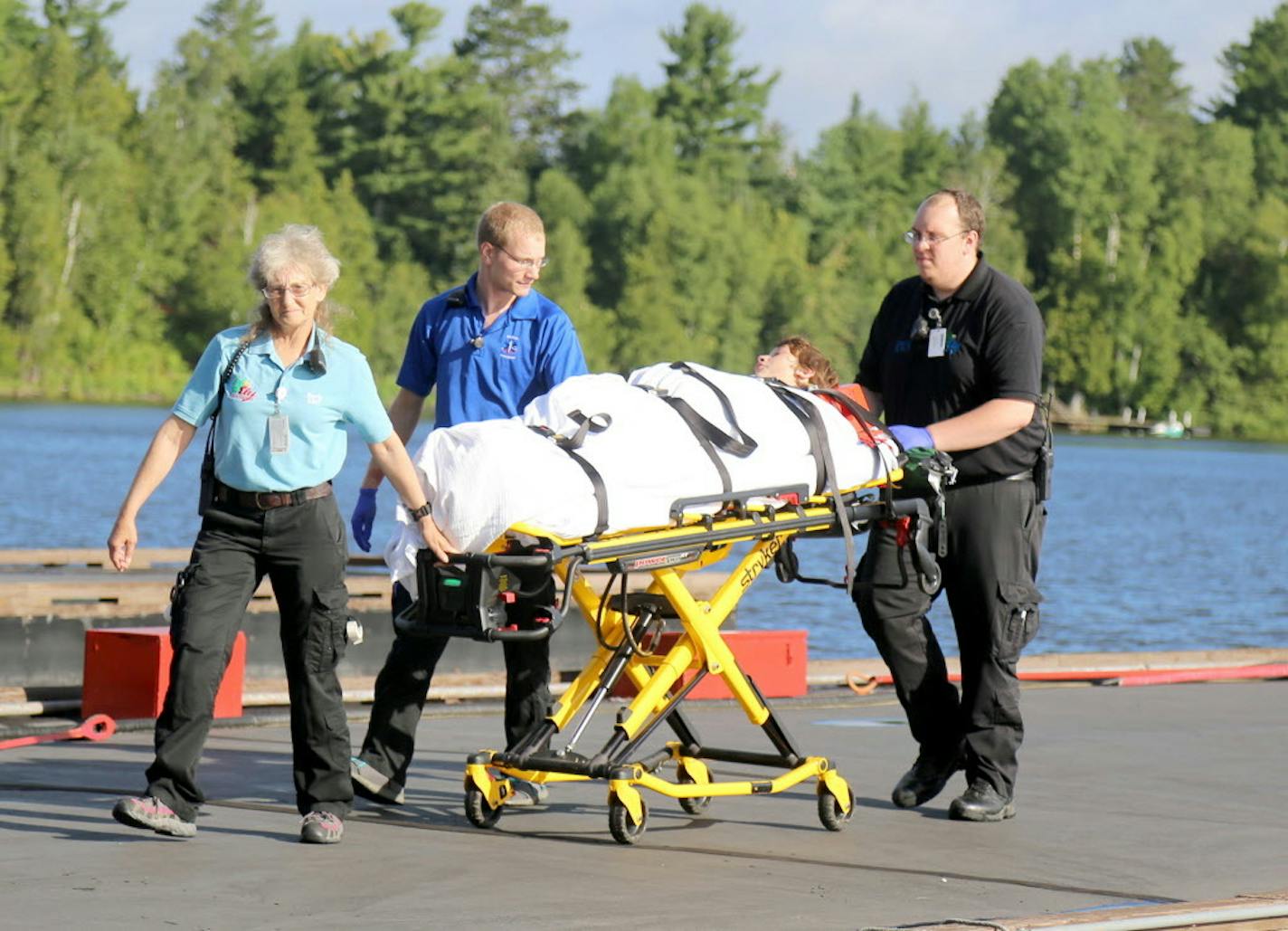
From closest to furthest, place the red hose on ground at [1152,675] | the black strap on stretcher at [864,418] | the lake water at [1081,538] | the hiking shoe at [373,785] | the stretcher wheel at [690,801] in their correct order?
1. the black strap on stretcher at [864,418]
2. the hiking shoe at [373,785]
3. the stretcher wheel at [690,801]
4. the red hose on ground at [1152,675]
5. the lake water at [1081,538]

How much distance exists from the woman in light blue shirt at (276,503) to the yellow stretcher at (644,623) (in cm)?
29

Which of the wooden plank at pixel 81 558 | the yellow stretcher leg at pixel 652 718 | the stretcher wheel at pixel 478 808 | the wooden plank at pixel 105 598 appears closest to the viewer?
the yellow stretcher leg at pixel 652 718

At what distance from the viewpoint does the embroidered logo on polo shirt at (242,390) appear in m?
6.59

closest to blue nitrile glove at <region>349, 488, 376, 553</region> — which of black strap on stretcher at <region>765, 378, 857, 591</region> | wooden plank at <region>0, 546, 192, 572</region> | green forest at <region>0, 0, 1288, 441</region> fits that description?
black strap on stretcher at <region>765, 378, 857, 591</region>

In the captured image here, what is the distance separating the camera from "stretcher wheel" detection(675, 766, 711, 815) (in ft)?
24.0

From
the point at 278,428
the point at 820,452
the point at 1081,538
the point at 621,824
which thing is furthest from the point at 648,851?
the point at 1081,538

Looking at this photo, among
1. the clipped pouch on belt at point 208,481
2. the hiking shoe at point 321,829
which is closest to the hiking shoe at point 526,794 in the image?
the hiking shoe at point 321,829

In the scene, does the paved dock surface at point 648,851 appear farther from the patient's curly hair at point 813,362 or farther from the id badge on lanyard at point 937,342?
the id badge on lanyard at point 937,342

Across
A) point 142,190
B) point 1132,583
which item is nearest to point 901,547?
point 1132,583

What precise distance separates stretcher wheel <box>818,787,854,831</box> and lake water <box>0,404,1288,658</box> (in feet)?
47.4

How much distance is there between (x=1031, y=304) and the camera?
7.57 metres

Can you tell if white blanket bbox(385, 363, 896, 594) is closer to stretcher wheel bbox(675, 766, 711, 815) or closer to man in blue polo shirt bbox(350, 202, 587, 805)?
man in blue polo shirt bbox(350, 202, 587, 805)

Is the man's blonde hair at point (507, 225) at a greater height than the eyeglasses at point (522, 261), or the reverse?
the man's blonde hair at point (507, 225)

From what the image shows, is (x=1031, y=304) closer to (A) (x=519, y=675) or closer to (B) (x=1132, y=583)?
(A) (x=519, y=675)
